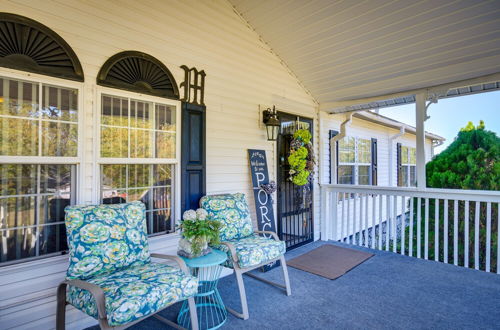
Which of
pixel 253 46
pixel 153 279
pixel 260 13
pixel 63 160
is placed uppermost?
pixel 260 13

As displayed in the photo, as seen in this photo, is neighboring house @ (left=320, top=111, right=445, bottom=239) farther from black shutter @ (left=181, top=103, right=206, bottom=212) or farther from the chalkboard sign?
black shutter @ (left=181, top=103, right=206, bottom=212)

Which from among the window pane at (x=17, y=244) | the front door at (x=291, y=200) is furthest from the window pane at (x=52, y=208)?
the front door at (x=291, y=200)

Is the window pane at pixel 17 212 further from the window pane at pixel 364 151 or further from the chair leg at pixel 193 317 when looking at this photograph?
the window pane at pixel 364 151

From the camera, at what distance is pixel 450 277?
11.4 feet

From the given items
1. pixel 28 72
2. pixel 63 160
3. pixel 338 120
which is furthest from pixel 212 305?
pixel 338 120

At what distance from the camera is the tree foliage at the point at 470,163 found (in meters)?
4.58

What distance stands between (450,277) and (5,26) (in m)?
5.21

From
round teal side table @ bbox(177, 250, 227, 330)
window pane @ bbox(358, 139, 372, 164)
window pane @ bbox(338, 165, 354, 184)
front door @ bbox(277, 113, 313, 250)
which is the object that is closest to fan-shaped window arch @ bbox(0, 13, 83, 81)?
round teal side table @ bbox(177, 250, 227, 330)

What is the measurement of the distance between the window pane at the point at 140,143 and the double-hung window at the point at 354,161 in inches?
172

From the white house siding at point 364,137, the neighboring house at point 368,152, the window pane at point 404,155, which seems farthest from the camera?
the window pane at point 404,155

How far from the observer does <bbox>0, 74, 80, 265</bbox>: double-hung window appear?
207cm

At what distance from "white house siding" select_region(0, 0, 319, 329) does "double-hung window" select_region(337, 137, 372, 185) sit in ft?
5.92

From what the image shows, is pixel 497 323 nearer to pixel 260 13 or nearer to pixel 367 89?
pixel 367 89

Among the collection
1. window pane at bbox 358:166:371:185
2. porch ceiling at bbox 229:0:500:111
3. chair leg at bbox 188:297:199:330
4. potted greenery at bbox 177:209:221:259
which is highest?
porch ceiling at bbox 229:0:500:111
